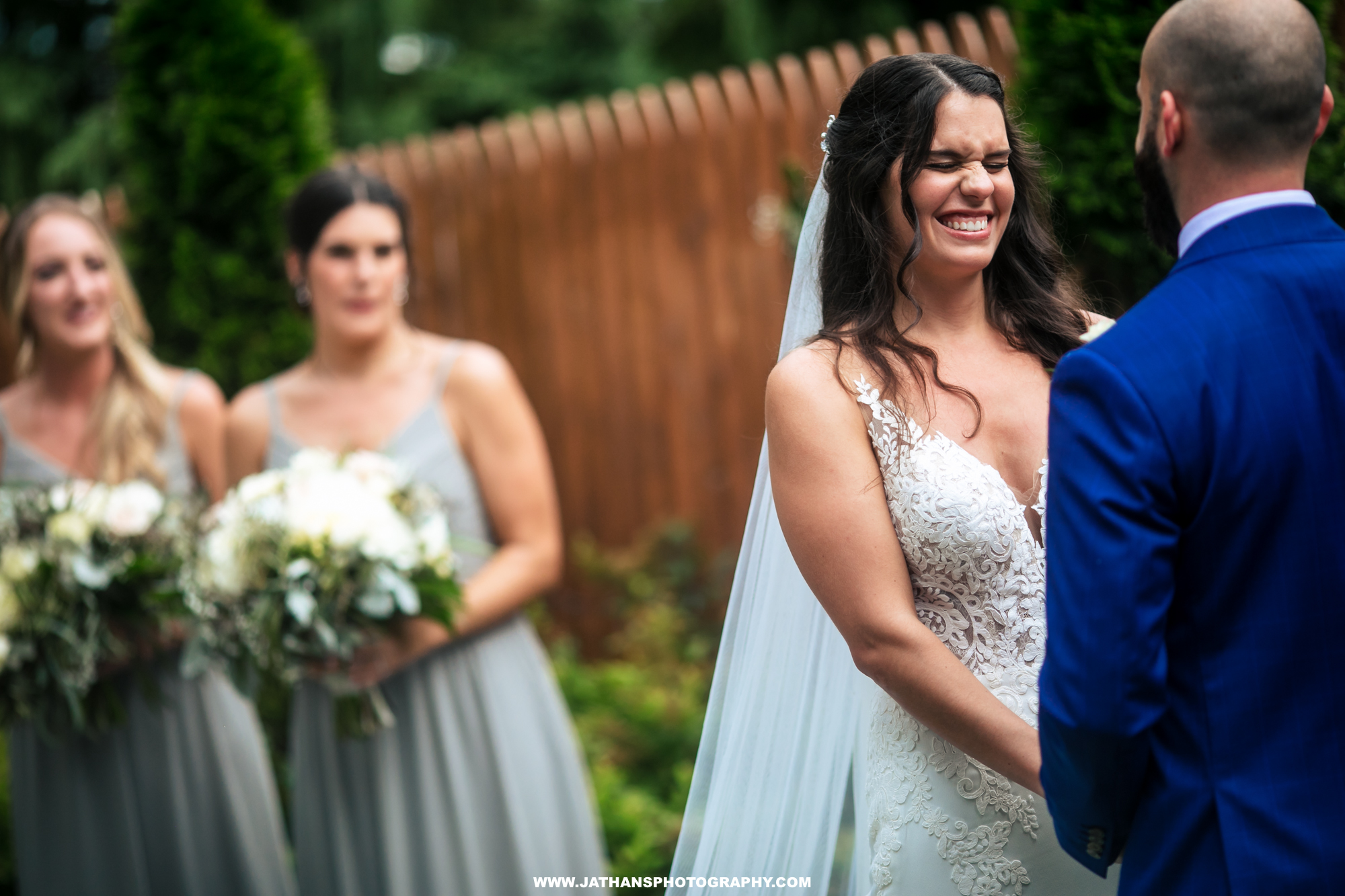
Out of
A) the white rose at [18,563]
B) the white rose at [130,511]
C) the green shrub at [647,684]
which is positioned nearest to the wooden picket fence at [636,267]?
the green shrub at [647,684]

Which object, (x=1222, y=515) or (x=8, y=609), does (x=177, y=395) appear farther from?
(x=1222, y=515)

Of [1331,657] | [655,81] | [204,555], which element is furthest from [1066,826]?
[655,81]

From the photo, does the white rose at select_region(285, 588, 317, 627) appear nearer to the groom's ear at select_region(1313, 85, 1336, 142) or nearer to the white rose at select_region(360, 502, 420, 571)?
the white rose at select_region(360, 502, 420, 571)

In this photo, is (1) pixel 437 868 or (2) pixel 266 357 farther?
(2) pixel 266 357

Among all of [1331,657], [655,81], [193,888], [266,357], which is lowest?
[193,888]

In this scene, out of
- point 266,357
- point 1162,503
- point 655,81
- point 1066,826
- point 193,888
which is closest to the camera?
point 1162,503

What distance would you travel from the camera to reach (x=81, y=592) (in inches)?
133

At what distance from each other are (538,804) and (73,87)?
465 inches

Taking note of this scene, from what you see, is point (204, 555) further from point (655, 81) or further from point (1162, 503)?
point (655, 81)

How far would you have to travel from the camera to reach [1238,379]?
60.0 inches

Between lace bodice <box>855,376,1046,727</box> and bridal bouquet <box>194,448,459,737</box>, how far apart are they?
62.0 inches

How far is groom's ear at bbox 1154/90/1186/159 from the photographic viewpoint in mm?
1611

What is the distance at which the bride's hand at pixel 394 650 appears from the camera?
3.27 metres

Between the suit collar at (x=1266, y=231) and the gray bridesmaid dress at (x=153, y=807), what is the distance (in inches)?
133
